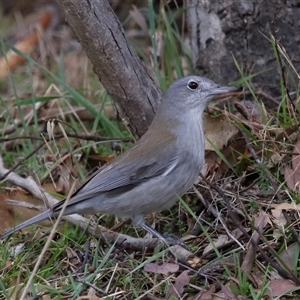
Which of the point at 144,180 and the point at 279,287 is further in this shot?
the point at 144,180

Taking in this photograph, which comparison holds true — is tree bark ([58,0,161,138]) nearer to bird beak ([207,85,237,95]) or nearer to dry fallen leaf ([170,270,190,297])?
bird beak ([207,85,237,95])

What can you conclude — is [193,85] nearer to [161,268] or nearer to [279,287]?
[161,268]

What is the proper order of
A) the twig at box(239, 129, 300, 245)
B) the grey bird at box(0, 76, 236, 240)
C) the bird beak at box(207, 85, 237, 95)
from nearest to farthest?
the twig at box(239, 129, 300, 245) → the grey bird at box(0, 76, 236, 240) → the bird beak at box(207, 85, 237, 95)

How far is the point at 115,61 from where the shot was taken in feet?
16.5

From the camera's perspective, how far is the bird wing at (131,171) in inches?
189

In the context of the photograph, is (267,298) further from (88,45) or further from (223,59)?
(223,59)

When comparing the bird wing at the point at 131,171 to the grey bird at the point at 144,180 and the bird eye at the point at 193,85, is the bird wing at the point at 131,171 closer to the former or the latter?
the grey bird at the point at 144,180

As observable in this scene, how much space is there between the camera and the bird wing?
15.8 feet

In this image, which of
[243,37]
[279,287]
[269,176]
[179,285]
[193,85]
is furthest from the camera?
[243,37]

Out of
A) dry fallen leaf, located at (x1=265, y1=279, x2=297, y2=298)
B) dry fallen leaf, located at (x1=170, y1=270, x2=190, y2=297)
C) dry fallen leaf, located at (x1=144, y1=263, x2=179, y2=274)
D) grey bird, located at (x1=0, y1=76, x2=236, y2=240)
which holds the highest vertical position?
grey bird, located at (x1=0, y1=76, x2=236, y2=240)

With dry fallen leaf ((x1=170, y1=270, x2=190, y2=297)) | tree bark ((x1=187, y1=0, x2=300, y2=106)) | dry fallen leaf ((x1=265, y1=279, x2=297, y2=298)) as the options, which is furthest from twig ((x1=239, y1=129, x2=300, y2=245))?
tree bark ((x1=187, y1=0, x2=300, y2=106))

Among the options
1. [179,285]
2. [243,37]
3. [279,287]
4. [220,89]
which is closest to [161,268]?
[179,285]

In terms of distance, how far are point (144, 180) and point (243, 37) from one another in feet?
6.08

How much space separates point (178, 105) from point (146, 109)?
265 mm
